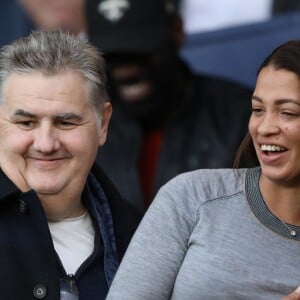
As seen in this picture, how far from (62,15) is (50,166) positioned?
3.26 m

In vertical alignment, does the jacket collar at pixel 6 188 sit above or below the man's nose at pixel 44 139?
below

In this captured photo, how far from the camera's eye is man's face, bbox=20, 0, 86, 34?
6.86 meters

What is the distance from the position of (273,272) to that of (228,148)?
216 cm

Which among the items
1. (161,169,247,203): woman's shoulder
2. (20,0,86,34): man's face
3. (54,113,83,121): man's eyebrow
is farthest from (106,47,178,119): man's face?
(161,169,247,203): woman's shoulder

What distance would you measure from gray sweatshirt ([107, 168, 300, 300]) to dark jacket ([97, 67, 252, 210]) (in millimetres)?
1896

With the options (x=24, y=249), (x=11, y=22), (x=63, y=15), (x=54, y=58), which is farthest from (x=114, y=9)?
(x=24, y=249)

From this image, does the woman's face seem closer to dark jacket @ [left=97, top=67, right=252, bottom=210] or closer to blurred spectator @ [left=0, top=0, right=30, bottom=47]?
dark jacket @ [left=97, top=67, right=252, bottom=210]

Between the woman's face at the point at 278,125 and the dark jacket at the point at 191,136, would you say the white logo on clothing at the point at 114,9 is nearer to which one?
the dark jacket at the point at 191,136

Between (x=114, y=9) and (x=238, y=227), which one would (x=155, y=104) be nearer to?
(x=114, y=9)

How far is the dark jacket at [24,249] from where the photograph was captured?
359cm

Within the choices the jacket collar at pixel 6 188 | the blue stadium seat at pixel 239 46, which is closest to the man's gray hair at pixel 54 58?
the jacket collar at pixel 6 188

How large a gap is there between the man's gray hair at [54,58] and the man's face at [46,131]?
0.08 ft

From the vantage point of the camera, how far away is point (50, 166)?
376 cm

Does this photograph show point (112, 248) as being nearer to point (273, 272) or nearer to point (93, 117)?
point (93, 117)
